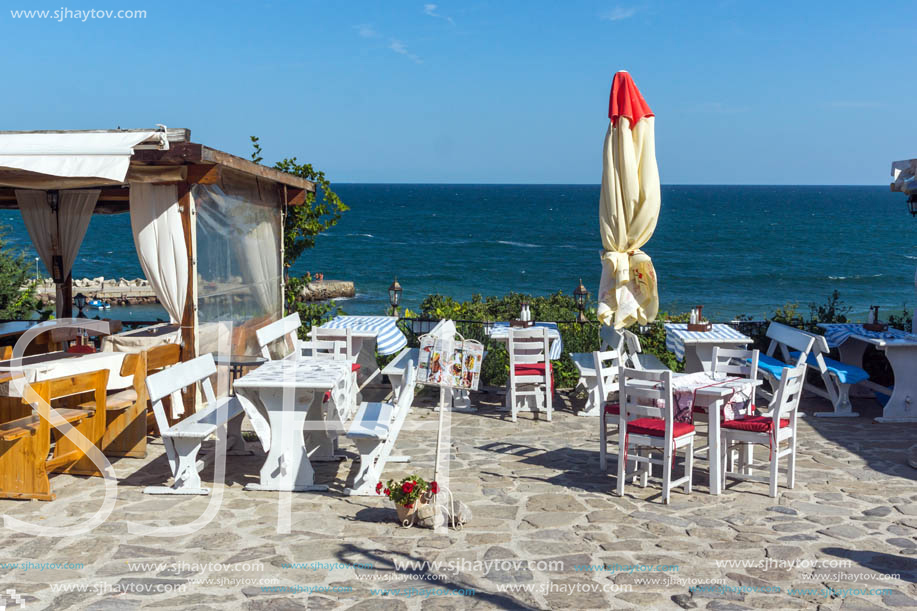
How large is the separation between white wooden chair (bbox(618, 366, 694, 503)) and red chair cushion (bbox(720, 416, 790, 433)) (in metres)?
0.35

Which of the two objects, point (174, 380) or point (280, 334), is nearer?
point (174, 380)

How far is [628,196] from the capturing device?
27.0 ft

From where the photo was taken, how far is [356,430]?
20.1 ft

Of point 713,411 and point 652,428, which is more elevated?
point 713,411

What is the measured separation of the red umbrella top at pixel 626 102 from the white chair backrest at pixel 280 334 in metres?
4.13

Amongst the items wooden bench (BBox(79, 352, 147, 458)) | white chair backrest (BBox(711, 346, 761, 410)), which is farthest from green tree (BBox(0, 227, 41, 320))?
white chair backrest (BBox(711, 346, 761, 410))

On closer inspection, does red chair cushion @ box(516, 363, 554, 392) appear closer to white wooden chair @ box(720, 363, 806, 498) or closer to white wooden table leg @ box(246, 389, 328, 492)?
white wooden chair @ box(720, 363, 806, 498)

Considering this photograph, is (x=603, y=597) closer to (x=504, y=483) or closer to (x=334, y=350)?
(x=504, y=483)

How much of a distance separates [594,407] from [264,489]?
4218 millimetres

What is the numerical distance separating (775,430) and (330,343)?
184 inches

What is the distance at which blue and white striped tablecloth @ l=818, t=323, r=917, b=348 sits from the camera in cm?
905

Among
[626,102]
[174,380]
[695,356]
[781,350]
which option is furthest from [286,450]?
[781,350]

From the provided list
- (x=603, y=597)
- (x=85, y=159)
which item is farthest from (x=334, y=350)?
(x=603, y=597)

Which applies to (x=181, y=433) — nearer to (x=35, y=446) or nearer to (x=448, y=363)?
(x=35, y=446)
